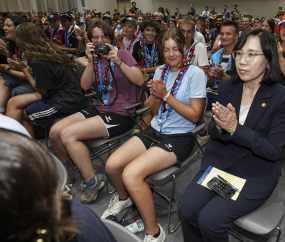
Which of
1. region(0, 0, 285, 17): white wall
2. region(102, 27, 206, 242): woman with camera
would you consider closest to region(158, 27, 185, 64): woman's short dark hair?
region(102, 27, 206, 242): woman with camera

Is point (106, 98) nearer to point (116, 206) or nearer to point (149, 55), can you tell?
point (116, 206)

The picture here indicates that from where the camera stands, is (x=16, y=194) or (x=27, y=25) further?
(x=27, y=25)

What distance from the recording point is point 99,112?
2215 mm

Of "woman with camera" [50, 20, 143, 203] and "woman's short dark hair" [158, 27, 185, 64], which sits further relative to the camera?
"woman with camera" [50, 20, 143, 203]

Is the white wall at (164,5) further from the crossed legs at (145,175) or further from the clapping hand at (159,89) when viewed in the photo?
the crossed legs at (145,175)

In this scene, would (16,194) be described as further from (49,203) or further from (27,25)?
(27,25)

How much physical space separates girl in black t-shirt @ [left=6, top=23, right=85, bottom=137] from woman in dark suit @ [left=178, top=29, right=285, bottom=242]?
4.98 feet

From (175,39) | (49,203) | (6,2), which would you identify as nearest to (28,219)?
(49,203)

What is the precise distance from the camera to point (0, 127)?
415 millimetres

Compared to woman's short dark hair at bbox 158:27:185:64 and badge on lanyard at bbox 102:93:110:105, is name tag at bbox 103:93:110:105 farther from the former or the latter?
woman's short dark hair at bbox 158:27:185:64

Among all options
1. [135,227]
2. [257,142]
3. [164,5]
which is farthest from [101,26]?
[164,5]

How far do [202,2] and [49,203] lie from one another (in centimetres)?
1845

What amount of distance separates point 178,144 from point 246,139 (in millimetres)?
534

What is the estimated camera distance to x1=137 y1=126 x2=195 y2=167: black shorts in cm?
157
